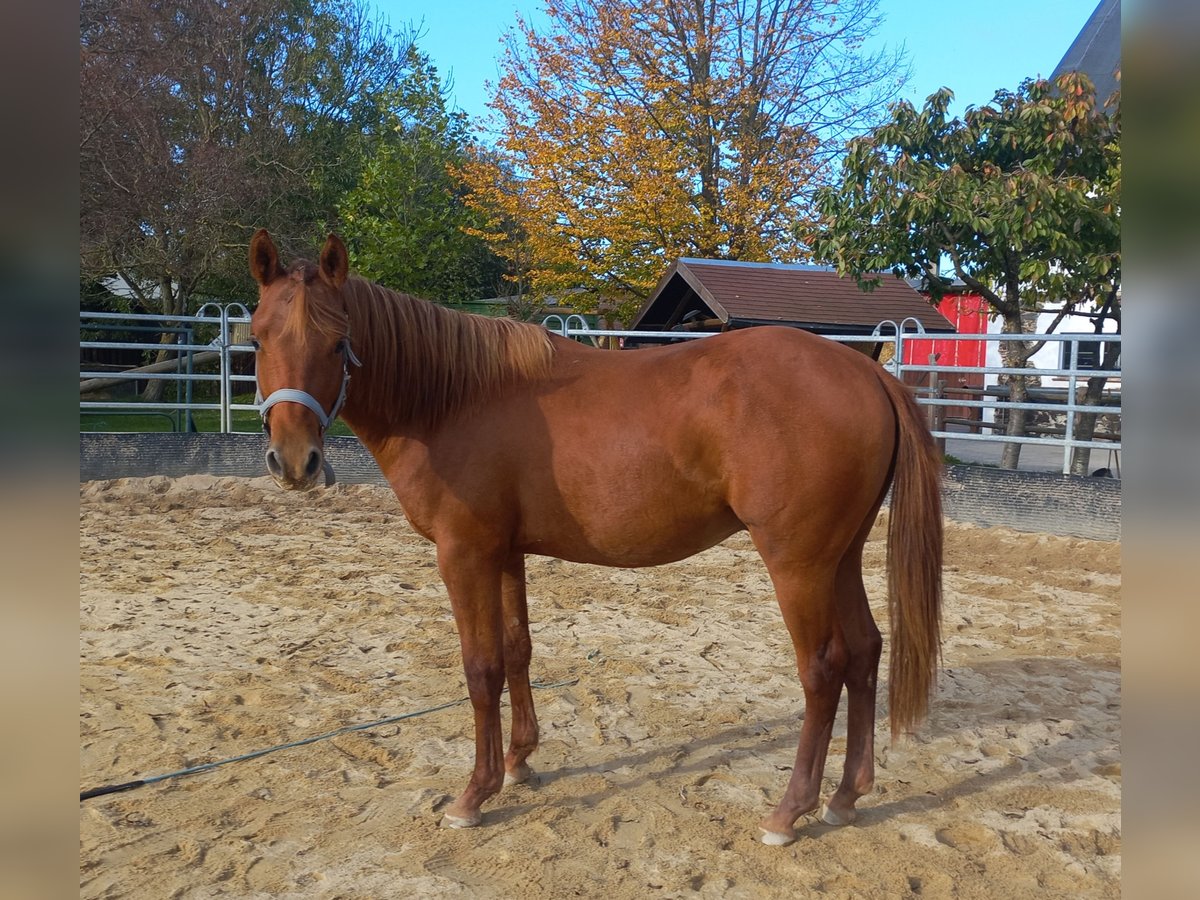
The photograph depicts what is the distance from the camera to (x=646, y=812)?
2.78 meters

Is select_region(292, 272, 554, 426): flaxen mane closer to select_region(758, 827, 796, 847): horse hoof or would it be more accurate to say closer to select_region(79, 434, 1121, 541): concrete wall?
select_region(758, 827, 796, 847): horse hoof

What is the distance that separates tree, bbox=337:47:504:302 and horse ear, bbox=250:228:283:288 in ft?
40.2

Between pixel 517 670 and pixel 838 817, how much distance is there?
1192mm

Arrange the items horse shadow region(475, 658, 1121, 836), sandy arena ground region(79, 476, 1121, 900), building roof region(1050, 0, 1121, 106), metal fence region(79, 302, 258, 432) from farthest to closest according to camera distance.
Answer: building roof region(1050, 0, 1121, 106) → metal fence region(79, 302, 258, 432) → horse shadow region(475, 658, 1121, 836) → sandy arena ground region(79, 476, 1121, 900)

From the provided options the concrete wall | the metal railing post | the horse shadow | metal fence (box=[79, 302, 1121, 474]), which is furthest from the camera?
metal fence (box=[79, 302, 1121, 474])

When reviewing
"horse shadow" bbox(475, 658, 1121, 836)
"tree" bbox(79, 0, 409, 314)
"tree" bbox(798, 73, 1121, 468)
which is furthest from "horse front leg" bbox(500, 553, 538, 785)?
"tree" bbox(79, 0, 409, 314)

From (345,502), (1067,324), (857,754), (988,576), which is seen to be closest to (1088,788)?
(857,754)

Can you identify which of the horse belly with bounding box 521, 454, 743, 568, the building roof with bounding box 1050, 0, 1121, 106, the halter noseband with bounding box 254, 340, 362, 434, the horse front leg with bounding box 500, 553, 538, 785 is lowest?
the horse front leg with bounding box 500, 553, 538, 785

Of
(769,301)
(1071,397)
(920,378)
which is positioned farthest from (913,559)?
(769,301)

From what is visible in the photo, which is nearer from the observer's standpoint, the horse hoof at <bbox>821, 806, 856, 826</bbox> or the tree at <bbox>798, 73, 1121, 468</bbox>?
the horse hoof at <bbox>821, 806, 856, 826</bbox>

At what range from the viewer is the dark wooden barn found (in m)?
12.4

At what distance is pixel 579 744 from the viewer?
11.0 ft

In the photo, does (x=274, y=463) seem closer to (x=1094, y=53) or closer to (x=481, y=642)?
(x=481, y=642)
